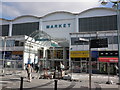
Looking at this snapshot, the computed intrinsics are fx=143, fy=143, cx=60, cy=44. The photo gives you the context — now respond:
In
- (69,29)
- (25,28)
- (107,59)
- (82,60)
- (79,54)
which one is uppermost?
(25,28)

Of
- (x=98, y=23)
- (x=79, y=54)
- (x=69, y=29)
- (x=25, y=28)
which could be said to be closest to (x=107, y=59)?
(x=79, y=54)

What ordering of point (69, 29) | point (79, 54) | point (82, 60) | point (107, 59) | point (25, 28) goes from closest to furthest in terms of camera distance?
point (107, 59), point (82, 60), point (79, 54), point (69, 29), point (25, 28)

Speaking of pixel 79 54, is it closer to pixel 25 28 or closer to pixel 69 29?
pixel 69 29

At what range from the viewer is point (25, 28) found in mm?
39781

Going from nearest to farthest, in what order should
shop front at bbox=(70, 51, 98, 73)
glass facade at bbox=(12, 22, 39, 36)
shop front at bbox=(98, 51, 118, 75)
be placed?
1. shop front at bbox=(98, 51, 118, 75)
2. shop front at bbox=(70, 51, 98, 73)
3. glass facade at bbox=(12, 22, 39, 36)

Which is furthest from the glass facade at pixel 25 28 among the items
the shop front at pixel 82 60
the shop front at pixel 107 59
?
the shop front at pixel 107 59

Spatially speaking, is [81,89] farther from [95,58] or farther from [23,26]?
[23,26]

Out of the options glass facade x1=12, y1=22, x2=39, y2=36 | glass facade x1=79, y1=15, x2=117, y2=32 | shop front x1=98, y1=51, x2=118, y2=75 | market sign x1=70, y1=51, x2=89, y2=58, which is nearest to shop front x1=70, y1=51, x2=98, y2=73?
market sign x1=70, y1=51, x2=89, y2=58

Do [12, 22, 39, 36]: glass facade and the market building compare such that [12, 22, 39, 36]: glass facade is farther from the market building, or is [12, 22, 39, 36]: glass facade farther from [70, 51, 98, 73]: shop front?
[70, 51, 98, 73]: shop front

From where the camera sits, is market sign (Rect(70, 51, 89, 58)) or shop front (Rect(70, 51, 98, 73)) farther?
market sign (Rect(70, 51, 89, 58))

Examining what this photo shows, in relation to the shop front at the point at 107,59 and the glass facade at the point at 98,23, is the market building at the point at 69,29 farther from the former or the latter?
the shop front at the point at 107,59

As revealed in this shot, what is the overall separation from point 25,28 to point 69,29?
41.5 feet

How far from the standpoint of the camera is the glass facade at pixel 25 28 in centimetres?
3881

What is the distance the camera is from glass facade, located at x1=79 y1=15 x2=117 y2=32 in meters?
32.6
